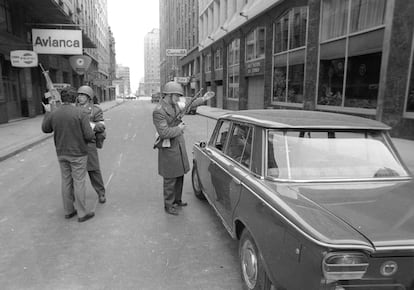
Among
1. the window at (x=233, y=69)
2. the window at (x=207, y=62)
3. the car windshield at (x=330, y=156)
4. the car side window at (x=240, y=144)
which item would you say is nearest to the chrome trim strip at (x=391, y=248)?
the car windshield at (x=330, y=156)

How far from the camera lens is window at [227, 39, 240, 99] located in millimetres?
27191

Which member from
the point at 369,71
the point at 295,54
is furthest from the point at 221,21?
the point at 369,71

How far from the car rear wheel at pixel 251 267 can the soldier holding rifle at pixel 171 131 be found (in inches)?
74.5

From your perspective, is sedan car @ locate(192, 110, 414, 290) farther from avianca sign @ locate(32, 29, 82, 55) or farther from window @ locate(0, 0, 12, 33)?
avianca sign @ locate(32, 29, 82, 55)

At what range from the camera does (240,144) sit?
3604 millimetres

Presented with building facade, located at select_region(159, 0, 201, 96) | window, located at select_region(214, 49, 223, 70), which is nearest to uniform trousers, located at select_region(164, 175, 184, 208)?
window, located at select_region(214, 49, 223, 70)

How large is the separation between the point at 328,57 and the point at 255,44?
9.86 metres

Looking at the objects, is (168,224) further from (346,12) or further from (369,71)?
(346,12)

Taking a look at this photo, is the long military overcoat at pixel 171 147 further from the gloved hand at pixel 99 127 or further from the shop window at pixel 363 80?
the shop window at pixel 363 80

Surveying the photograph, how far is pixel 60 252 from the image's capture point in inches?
145

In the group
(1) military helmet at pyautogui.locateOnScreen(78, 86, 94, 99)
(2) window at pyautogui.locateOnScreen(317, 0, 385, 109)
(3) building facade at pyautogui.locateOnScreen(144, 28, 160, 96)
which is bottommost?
(1) military helmet at pyautogui.locateOnScreen(78, 86, 94, 99)

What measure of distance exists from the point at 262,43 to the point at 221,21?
35.4 ft

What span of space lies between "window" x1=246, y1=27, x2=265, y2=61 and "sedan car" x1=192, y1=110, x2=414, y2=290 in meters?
19.6

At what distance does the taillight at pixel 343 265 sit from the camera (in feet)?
6.00
